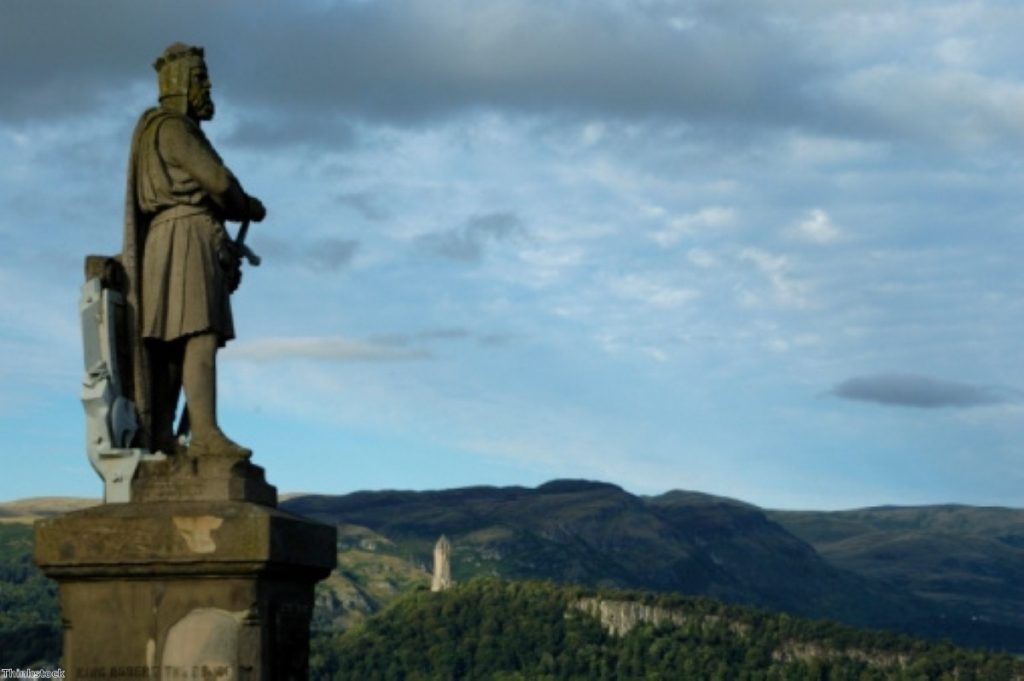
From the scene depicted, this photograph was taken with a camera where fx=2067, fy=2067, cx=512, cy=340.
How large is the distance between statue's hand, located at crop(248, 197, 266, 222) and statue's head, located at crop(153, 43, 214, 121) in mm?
720

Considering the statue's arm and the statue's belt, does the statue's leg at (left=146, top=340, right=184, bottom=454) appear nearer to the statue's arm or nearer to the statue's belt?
the statue's belt

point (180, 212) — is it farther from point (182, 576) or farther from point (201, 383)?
point (182, 576)

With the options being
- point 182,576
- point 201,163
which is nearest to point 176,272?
point 201,163

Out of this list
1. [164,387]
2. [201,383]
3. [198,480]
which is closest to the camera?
[198,480]

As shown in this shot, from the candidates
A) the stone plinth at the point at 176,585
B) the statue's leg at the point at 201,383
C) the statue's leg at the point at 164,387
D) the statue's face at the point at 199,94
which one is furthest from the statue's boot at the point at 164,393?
the statue's face at the point at 199,94

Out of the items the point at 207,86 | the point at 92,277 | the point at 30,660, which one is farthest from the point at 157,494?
the point at 30,660

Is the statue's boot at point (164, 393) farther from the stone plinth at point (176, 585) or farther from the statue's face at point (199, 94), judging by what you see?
the statue's face at point (199, 94)

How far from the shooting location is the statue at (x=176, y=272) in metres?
13.6

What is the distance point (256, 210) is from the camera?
14.1 m

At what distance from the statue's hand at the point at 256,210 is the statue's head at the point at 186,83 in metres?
0.72

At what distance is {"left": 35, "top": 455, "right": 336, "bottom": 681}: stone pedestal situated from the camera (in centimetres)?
1299

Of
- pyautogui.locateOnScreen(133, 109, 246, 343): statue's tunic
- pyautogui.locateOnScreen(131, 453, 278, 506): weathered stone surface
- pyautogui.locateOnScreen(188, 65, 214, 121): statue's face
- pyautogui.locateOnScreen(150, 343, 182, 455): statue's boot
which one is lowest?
pyautogui.locateOnScreen(131, 453, 278, 506): weathered stone surface

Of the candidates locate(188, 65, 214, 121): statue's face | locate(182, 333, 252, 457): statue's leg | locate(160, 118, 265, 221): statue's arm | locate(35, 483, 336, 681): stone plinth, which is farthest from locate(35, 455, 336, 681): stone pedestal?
locate(188, 65, 214, 121): statue's face

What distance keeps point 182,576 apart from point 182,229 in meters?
2.31
